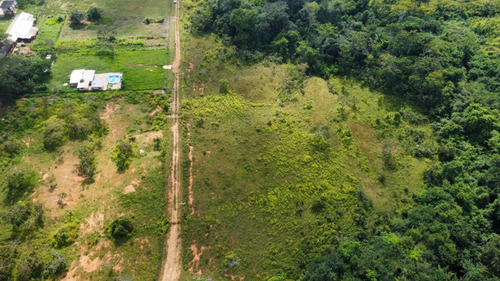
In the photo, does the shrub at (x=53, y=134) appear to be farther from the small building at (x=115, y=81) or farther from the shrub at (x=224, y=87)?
the shrub at (x=224, y=87)

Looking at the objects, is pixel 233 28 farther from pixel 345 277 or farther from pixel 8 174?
pixel 345 277

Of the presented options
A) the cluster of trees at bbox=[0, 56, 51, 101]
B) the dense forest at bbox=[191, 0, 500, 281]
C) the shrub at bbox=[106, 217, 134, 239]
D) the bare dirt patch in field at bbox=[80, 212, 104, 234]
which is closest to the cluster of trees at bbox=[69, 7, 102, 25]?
the cluster of trees at bbox=[0, 56, 51, 101]

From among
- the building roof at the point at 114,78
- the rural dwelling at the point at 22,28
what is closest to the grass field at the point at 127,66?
the building roof at the point at 114,78

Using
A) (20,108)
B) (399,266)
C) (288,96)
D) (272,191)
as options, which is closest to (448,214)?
(399,266)

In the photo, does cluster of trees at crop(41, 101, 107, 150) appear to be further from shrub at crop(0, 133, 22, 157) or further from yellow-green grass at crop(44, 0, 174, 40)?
yellow-green grass at crop(44, 0, 174, 40)

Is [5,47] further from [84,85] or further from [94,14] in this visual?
[84,85]

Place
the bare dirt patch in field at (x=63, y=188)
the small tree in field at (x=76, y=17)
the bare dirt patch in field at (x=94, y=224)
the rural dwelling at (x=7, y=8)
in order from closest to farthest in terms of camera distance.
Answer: the bare dirt patch in field at (x=94, y=224) < the bare dirt patch in field at (x=63, y=188) < the small tree in field at (x=76, y=17) < the rural dwelling at (x=7, y=8)
